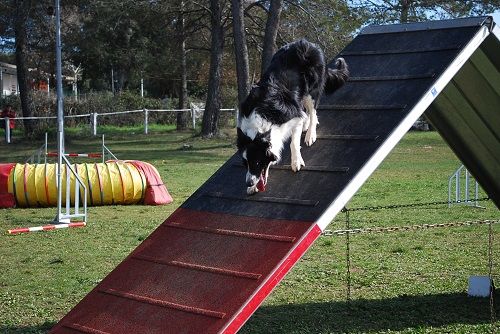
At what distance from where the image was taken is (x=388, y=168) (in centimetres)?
1945

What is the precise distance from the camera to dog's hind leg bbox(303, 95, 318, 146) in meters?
5.67

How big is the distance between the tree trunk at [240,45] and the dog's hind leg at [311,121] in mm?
17618

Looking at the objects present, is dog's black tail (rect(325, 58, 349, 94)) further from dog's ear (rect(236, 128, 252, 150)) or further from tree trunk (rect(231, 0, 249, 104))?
tree trunk (rect(231, 0, 249, 104))

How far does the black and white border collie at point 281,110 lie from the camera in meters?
5.12

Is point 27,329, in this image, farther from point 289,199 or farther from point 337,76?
point 337,76

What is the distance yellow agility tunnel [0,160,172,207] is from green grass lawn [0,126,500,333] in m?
0.31

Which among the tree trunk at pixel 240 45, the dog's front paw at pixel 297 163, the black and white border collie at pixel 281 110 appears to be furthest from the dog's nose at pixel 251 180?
A: the tree trunk at pixel 240 45

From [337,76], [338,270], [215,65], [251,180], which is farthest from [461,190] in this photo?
[215,65]

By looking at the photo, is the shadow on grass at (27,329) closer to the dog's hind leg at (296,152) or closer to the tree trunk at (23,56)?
the dog's hind leg at (296,152)

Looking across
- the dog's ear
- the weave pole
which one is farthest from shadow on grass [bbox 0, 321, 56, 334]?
the weave pole

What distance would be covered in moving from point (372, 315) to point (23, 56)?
2542 centimetres

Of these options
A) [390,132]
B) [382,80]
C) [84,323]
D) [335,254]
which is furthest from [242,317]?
[335,254]

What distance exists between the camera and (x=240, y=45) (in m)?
23.5

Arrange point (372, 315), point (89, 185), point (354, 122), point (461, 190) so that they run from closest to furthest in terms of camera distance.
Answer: point (354, 122) < point (372, 315) < point (89, 185) < point (461, 190)
